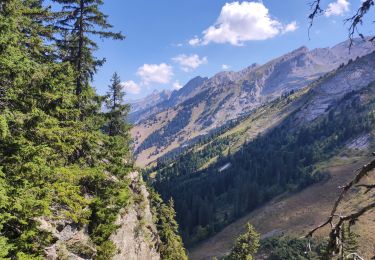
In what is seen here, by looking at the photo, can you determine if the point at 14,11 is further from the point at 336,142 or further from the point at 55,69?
the point at 336,142

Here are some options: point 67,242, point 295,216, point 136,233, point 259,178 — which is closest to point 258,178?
point 259,178

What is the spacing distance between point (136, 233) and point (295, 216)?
A: 263ft

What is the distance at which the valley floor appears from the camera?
91.5m

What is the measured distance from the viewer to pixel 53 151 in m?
18.0

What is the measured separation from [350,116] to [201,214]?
10313 centimetres

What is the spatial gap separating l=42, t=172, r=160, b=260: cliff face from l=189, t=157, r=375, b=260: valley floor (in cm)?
5648

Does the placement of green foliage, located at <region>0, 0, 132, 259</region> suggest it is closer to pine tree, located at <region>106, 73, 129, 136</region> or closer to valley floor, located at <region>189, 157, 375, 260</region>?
pine tree, located at <region>106, 73, 129, 136</region>

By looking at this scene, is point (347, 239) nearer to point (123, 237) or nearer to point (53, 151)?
point (53, 151)

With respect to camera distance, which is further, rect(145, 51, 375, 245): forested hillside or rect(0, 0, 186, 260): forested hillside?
rect(145, 51, 375, 245): forested hillside

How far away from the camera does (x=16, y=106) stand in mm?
17531

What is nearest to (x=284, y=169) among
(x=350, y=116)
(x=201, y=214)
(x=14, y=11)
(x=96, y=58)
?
(x=201, y=214)

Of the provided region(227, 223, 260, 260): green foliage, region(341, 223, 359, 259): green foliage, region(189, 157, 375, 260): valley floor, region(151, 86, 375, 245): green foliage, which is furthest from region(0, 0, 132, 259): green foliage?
region(151, 86, 375, 245): green foliage

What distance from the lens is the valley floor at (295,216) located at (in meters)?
91.5

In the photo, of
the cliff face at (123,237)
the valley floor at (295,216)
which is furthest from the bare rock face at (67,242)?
the valley floor at (295,216)
